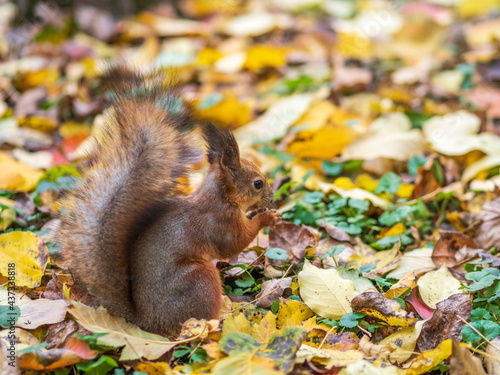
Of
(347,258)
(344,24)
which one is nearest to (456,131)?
(347,258)

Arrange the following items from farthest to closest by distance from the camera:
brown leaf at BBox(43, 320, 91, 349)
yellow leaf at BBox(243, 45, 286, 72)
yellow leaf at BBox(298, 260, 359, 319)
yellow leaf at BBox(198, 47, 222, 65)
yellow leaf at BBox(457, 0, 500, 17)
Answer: yellow leaf at BBox(457, 0, 500, 17)
yellow leaf at BBox(198, 47, 222, 65)
yellow leaf at BBox(243, 45, 286, 72)
yellow leaf at BBox(298, 260, 359, 319)
brown leaf at BBox(43, 320, 91, 349)

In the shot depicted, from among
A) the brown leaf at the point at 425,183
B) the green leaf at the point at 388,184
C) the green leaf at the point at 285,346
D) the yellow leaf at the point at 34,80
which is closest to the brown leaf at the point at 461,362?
the green leaf at the point at 285,346

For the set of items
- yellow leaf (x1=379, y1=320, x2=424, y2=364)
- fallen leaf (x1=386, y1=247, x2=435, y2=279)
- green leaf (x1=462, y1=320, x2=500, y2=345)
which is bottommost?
fallen leaf (x1=386, y1=247, x2=435, y2=279)

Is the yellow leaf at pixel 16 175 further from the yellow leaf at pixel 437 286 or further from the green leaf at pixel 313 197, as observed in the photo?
the yellow leaf at pixel 437 286

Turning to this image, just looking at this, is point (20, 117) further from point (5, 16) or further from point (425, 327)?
point (425, 327)

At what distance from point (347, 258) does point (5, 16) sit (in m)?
3.72

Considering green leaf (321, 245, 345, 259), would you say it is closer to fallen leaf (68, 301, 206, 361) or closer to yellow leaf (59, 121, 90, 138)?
fallen leaf (68, 301, 206, 361)

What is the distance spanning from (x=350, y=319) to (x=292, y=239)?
1.64 feet

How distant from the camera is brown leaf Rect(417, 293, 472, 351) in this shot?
4.96ft

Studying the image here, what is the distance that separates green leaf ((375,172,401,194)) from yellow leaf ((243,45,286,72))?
1746 millimetres

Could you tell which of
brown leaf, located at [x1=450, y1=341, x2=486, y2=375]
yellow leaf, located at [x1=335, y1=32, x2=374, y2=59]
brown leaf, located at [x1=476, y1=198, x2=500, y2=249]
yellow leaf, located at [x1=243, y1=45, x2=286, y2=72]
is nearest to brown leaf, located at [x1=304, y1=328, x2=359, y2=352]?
brown leaf, located at [x1=450, y1=341, x2=486, y2=375]

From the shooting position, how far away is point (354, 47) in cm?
402

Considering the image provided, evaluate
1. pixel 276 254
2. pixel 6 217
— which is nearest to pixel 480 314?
pixel 276 254

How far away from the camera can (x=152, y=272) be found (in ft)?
5.09
